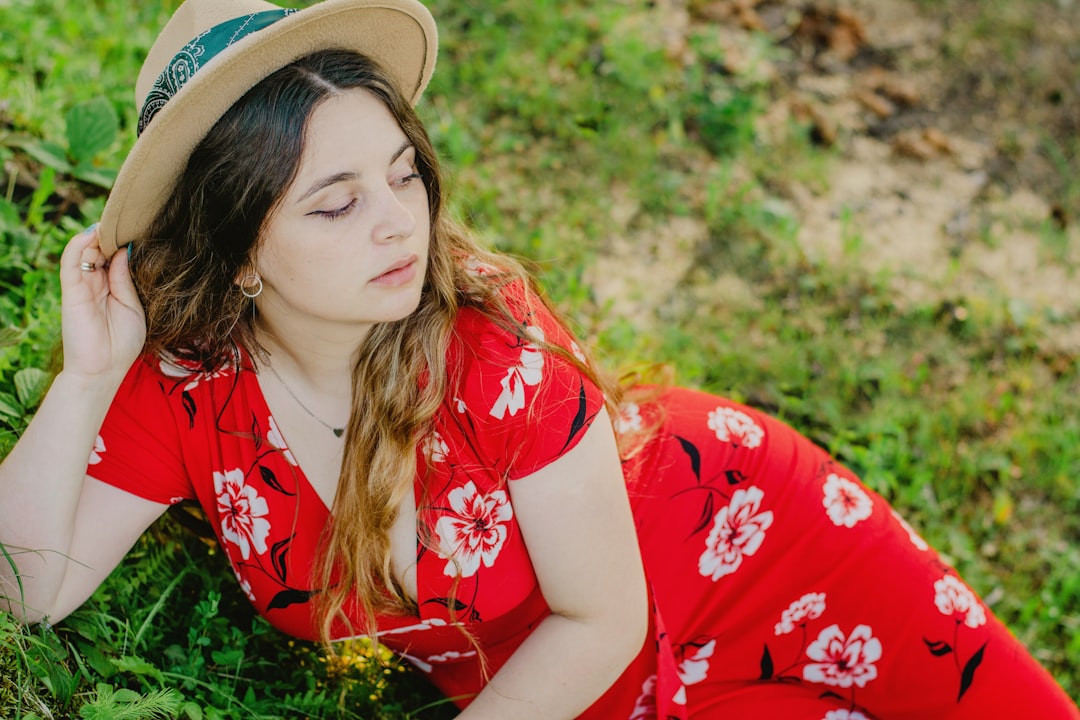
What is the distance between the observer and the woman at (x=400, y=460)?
176 centimetres

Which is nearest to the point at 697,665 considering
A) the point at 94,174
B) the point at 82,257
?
the point at 82,257

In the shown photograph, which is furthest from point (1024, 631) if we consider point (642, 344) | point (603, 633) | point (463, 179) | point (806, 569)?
point (463, 179)

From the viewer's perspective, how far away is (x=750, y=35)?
472 cm

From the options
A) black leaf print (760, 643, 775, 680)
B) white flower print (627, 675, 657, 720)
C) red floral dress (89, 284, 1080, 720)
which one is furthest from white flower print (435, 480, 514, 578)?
black leaf print (760, 643, 775, 680)

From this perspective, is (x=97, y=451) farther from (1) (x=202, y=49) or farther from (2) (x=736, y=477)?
(2) (x=736, y=477)

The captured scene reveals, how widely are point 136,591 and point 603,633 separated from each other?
107 centimetres

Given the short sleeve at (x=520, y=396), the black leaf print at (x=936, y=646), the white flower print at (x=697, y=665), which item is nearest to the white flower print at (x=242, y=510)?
the short sleeve at (x=520, y=396)

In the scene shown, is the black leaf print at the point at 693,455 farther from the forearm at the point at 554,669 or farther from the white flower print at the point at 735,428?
the forearm at the point at 554,669

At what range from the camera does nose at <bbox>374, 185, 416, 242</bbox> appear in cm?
176

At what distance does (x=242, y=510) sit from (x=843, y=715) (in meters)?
1.46

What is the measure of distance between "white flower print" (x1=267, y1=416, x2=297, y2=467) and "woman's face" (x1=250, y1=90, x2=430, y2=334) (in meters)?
0.32

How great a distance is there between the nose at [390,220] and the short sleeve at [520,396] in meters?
0.29

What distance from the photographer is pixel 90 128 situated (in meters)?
2.77

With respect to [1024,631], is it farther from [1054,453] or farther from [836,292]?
[836,292]
